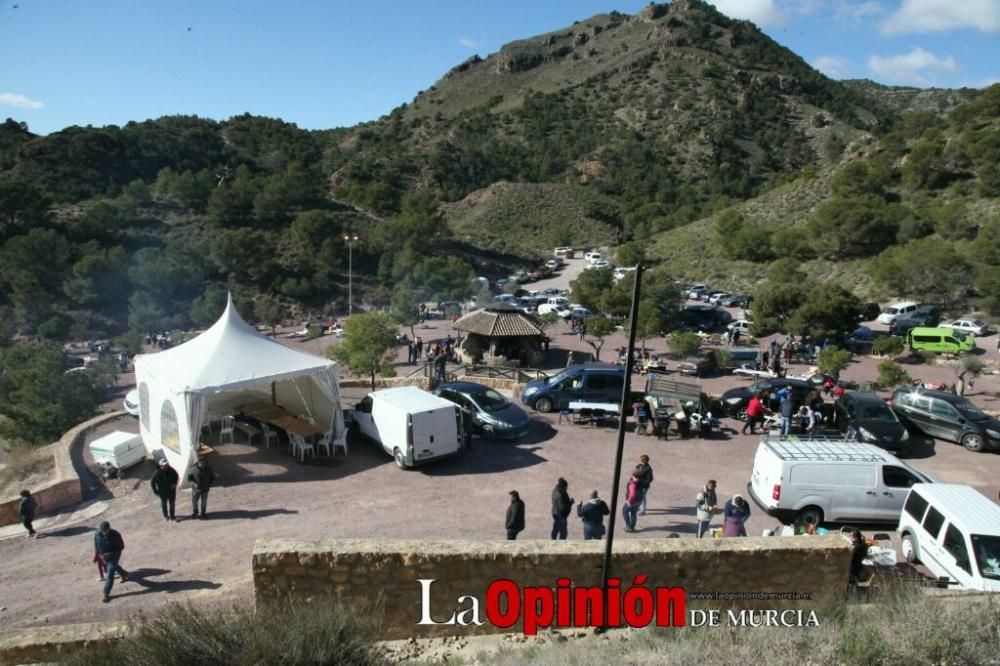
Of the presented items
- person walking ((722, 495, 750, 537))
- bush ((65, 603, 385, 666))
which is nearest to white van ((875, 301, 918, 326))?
person walking ((722, 495, 750, 537))

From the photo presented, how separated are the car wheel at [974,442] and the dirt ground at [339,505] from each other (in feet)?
0.86

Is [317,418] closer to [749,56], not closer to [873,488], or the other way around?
[873,488]

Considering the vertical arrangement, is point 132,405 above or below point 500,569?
below

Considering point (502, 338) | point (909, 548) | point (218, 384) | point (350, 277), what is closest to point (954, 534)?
point (909, 548)

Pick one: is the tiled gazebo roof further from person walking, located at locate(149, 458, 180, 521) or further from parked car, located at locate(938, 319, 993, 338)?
parked car, located at locate(938, 319, 993, 338)

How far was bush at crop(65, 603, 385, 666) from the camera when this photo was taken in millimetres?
4965

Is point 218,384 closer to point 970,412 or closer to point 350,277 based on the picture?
point 970,412

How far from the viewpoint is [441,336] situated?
36.6 m

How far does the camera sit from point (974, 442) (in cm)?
1402

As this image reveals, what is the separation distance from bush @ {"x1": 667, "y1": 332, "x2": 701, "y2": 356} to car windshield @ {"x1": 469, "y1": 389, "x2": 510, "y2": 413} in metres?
13.3

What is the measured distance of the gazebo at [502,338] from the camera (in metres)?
25.9

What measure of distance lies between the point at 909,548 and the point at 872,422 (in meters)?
5.74

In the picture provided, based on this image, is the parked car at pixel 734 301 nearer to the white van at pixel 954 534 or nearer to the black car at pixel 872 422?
the black car at pixel 872 422

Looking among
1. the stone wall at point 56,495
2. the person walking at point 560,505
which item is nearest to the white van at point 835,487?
the person walking at point 560,505
